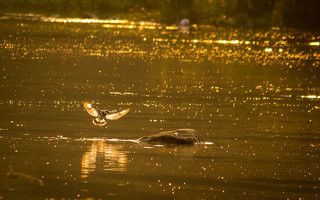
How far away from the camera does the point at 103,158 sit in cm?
2109

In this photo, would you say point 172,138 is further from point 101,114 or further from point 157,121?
point 157,121

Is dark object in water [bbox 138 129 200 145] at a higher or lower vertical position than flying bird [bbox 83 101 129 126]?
lower

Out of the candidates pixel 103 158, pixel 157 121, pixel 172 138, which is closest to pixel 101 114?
pixel 172 138

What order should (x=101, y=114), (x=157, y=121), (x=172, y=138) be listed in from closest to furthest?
(x=172, y=138), (x=101, y=114), (x=157, y=121)

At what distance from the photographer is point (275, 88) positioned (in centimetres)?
3756

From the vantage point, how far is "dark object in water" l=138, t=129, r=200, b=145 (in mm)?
23219

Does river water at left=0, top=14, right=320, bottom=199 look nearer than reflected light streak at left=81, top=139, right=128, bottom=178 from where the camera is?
Yes

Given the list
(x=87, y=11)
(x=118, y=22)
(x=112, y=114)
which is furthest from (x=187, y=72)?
(x=87, y=11)

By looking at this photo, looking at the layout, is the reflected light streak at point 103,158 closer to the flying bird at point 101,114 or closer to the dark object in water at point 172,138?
the flying bird at point 101,114

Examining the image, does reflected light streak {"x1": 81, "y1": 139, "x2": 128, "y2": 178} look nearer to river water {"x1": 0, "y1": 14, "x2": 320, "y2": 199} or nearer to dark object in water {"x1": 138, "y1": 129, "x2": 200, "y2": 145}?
river water {"x1": 0, "y1": 14, "x2": 320, "y2": 199}

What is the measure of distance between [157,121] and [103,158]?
5.95m

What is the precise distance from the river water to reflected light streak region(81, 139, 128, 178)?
0.07 ft

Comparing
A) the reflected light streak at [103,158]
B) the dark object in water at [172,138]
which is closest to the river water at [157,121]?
the reflected light streak at [103,158]

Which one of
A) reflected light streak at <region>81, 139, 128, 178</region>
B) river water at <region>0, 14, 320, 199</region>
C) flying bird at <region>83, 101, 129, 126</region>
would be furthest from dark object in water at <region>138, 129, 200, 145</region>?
reflected light streak at <region>81, 139, 128, 178</region>
